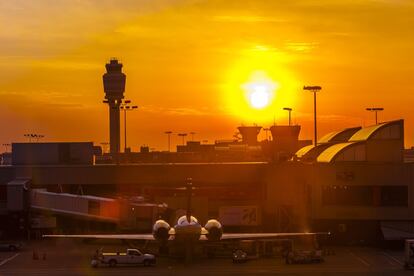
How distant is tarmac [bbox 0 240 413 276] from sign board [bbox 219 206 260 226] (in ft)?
46.6

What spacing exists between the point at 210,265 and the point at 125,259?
8.14 meters

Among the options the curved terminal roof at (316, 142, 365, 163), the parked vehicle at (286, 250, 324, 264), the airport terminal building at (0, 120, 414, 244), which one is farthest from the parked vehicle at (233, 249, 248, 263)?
the curved terminal roof at (316, 142, 365, 163)

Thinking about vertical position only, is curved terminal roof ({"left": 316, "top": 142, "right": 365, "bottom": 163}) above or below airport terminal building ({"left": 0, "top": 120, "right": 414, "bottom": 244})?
above

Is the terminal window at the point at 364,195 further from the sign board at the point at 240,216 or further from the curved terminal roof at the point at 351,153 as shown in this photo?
the sign board at the point at 240,216

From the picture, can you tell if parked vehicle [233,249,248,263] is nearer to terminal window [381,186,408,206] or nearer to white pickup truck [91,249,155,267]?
white pickup truck [91,249,155,267]

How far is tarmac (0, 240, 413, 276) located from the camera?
6619cm

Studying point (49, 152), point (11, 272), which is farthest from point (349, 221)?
point (49, 152)

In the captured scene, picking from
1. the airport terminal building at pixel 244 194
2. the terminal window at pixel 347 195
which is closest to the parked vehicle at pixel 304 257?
the airport terminal building at pixel 244 194

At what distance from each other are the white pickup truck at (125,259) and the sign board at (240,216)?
25792 millimetres

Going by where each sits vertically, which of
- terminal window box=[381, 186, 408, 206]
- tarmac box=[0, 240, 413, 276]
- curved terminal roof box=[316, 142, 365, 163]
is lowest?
tarmac box=[0, 240, 413, 276]

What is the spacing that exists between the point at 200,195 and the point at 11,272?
3839 centimetres

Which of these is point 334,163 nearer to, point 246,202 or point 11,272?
point 246,202

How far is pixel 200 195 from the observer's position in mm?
101312

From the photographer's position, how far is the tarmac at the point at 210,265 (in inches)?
2606
